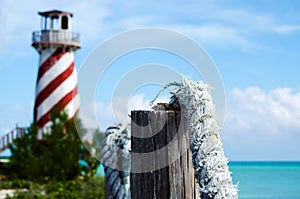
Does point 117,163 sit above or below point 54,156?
below

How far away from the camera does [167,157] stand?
2.03m

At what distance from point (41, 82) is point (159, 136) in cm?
1942

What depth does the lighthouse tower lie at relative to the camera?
68.6 feet

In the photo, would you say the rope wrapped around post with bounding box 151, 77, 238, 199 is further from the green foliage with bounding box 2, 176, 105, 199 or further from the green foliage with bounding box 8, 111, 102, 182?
the green foliage with bounding box 8, 111, 102, 182

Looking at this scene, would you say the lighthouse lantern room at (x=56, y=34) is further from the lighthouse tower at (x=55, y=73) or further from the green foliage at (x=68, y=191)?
the green foliage at (x=68, y=191)

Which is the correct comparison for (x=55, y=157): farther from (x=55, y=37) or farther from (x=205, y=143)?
(x=205, y=143)

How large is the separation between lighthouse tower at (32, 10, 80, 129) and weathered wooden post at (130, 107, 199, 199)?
60.7ft

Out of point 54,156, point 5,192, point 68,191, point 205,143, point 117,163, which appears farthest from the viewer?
point 54,156

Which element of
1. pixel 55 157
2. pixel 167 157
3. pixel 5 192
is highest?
pixel 55 157

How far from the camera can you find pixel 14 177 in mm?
16281

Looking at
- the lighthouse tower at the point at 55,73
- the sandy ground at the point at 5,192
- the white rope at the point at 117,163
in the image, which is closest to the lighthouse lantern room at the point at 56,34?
the lighthouse tower at the point at 55,73

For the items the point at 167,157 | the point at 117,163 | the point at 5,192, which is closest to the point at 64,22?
the point at 5,192

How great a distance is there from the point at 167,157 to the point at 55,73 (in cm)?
1934

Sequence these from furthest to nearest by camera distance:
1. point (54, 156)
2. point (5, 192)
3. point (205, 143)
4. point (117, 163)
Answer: point (54, 156), point (5, 192), point (117, 163), point (205, 143)
